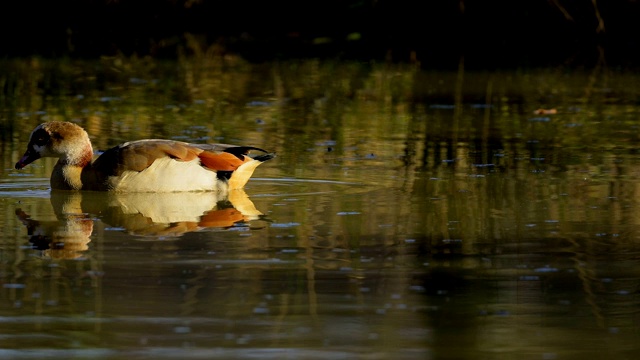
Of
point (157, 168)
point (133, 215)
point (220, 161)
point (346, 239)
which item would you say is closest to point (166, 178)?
point (157, 168)

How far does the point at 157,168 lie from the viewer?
1020 centimetres

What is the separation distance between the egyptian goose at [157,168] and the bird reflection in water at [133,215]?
2.6 inches

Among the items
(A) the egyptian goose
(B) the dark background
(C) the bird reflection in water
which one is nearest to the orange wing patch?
(A) the egyptian goose

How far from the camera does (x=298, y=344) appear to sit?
19.4ft

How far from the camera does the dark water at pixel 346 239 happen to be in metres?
6.08

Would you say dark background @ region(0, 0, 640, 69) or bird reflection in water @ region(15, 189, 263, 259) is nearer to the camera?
bird reflection in water @ region(15, 189, 263, 259)

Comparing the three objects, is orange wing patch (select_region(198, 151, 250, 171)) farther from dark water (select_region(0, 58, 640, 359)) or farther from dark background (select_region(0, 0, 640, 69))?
dark background (select_region(0, 0, 640, 69))

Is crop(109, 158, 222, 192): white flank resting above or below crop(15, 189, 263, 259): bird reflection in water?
above

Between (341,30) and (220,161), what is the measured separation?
1664 cm

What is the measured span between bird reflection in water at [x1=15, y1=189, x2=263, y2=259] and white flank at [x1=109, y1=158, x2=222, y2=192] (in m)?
0.05

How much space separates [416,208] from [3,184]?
127 inches

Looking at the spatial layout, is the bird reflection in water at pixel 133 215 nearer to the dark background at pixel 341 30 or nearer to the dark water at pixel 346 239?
the dark water at pixel 346 239

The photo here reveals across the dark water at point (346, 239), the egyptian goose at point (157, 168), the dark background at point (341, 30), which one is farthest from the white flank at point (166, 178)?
the dark background at point (341, 30)

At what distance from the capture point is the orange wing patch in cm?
1025
